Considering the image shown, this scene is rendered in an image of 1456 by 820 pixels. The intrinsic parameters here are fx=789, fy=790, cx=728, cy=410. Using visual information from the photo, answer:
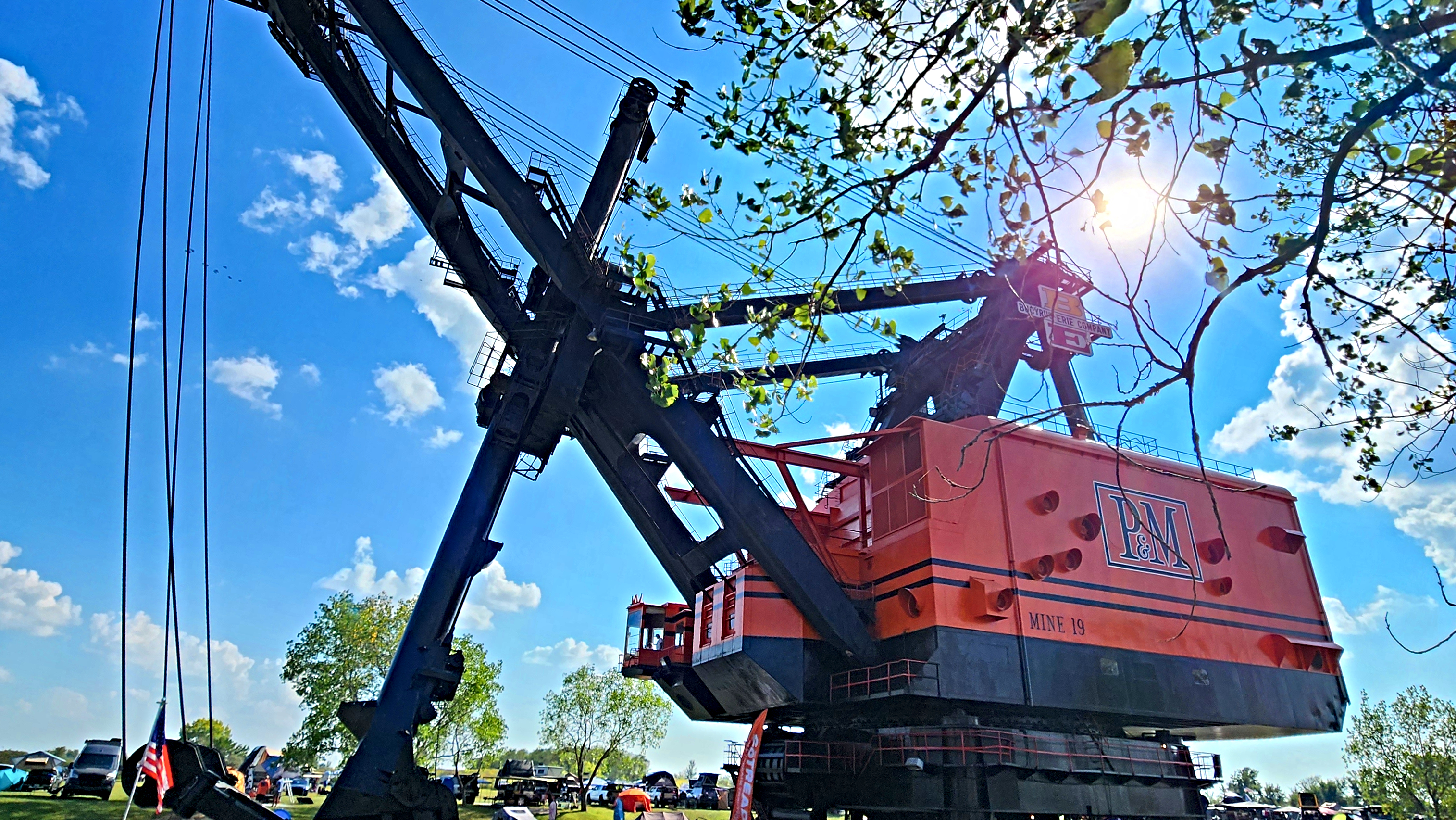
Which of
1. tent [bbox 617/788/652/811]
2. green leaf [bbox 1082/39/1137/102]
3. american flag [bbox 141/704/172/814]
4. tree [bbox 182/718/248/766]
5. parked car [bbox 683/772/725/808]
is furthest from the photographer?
tree [bbox 182/718/248/766]

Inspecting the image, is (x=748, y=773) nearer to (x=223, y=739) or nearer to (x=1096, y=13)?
(x=1096, y=13)

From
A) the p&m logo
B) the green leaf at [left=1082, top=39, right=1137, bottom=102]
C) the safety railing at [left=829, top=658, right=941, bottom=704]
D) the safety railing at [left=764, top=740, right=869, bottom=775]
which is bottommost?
the safety railing at [left=764, top=740, right=869, bottom=775]

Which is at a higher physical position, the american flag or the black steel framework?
the black steel framework

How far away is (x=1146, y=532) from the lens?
1794cm

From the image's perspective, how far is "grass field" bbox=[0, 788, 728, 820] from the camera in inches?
792

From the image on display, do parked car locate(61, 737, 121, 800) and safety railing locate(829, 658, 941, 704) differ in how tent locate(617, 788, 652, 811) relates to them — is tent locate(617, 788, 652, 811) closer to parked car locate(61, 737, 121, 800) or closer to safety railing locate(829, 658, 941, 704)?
safety railing locate(829, 658, 941, 704)

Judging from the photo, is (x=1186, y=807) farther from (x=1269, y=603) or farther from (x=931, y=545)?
(x=931, y=545)

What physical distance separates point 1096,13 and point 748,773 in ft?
52.8

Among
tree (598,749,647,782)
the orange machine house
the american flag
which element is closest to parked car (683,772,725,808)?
tree (598,749,647,782)

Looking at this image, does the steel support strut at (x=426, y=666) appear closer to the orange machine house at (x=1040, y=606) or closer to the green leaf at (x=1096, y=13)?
the orange machine house at (x=1040, y=606)

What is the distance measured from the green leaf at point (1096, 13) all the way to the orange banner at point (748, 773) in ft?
50.8

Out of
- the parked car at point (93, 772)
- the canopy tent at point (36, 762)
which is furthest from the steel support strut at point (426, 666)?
the canopy tent at point (36, 762)

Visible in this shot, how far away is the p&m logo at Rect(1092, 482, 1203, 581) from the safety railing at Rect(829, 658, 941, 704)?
18.2 ft

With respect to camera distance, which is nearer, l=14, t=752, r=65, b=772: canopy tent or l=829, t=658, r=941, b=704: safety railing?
l=829, t=658, r=941, b=704: safety railing
